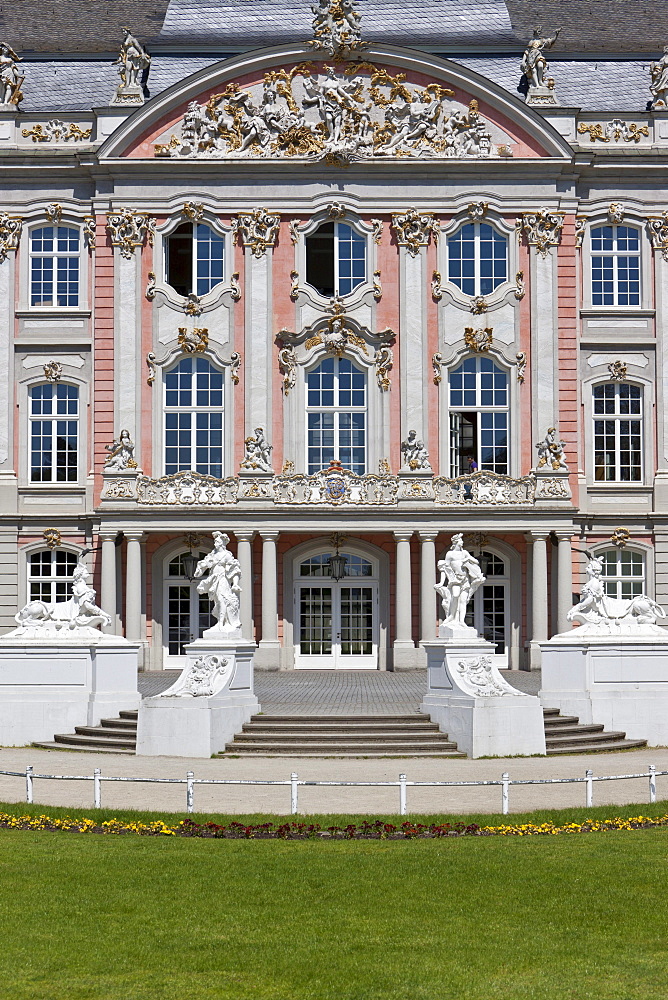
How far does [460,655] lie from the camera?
2681 centimetres

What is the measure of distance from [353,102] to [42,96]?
31.9ft

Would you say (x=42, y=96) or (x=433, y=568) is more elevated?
(x=42, y=96)

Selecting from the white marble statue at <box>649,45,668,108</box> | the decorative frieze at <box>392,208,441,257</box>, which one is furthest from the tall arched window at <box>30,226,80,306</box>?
the white marble statue at <box>649,45,668,108</box>

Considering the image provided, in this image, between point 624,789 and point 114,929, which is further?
point 624,789

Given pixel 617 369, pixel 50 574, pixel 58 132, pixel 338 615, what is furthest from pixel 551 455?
pixel 58 132

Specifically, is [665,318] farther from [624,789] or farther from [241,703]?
[624,789]

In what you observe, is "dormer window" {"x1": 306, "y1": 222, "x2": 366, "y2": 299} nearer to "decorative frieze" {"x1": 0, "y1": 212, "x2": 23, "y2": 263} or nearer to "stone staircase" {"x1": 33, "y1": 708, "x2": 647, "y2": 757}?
"decorative frieze" {"x1": 0, "y1": 212, "x2": 23, "y2": 263}

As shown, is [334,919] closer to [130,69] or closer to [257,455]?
[257,455]

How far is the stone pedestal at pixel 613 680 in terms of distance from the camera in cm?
2817

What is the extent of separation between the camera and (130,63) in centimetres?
4581

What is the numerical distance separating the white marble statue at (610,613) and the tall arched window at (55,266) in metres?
21.9

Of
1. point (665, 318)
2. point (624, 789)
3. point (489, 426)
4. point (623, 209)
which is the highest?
point (623, 209)

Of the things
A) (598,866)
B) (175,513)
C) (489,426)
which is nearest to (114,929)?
(598,866)

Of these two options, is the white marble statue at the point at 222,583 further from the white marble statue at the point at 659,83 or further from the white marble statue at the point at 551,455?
the white marble statue at the point at 659,83
